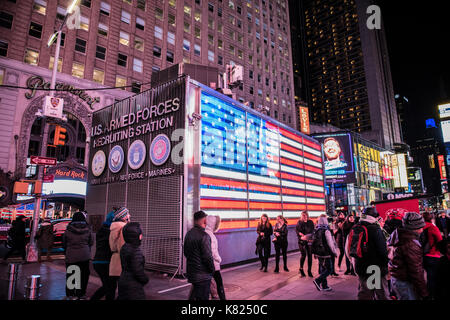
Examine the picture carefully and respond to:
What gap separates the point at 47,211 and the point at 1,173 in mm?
8278

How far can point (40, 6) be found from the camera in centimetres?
2819

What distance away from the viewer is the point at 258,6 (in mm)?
56750

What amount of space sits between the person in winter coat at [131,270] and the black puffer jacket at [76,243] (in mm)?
3290

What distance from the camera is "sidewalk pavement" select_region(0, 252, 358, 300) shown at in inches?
276

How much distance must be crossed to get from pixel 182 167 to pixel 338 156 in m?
43.1

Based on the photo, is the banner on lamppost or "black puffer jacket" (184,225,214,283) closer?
"black puffer jacket" (184,225,214,283)

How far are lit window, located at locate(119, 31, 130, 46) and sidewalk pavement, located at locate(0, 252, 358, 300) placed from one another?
98.7 feet

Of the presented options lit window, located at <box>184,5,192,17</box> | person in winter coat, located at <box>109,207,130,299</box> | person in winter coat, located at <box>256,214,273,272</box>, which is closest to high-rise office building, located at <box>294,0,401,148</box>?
lit window, located at <box>184,5,192,17</box>

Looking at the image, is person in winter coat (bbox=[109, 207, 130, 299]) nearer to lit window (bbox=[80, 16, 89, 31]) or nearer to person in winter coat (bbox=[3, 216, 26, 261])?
person in winter coat (bbox=[3, 216, 26, 261])

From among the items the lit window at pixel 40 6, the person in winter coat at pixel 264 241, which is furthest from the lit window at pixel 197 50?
the person in winter coat at pixel 264 241

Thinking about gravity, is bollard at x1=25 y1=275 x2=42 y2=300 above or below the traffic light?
below

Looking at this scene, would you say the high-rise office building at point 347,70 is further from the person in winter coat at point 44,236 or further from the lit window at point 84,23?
the person in winter coat at point 44,236

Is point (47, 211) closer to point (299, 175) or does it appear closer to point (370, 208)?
point (299, 175)
